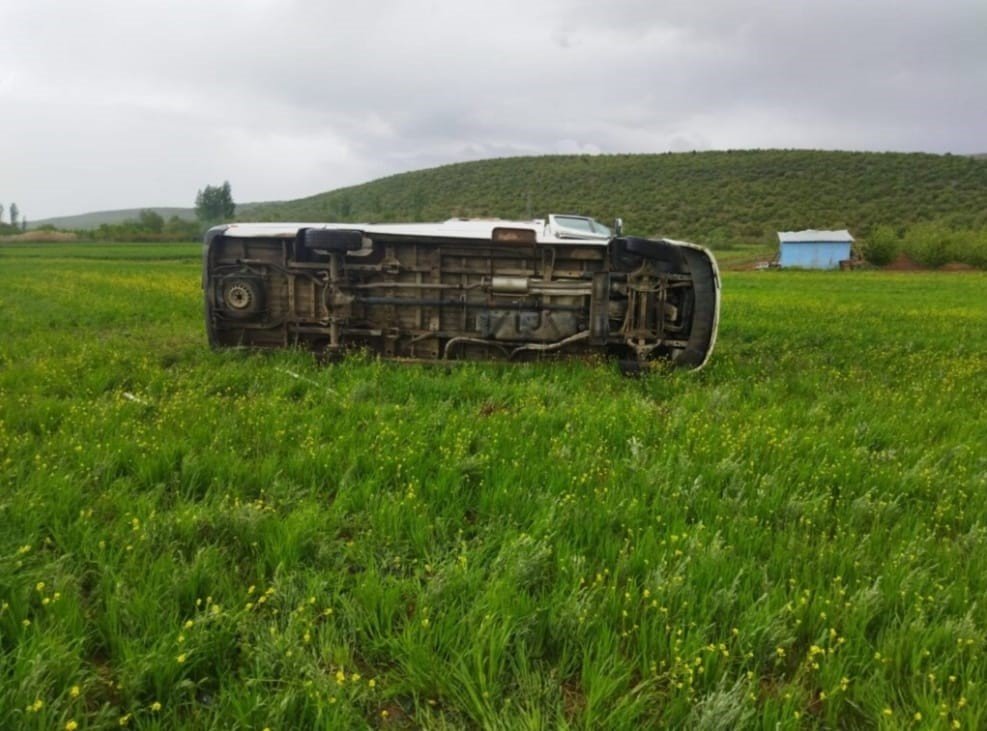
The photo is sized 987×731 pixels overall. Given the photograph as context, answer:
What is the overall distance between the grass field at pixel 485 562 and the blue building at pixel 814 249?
160ft

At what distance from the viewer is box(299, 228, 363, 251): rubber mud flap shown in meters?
7.21

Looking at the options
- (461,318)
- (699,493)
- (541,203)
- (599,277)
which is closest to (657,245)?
(599,277)

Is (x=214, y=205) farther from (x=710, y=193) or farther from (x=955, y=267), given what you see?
(x=955, y=267)

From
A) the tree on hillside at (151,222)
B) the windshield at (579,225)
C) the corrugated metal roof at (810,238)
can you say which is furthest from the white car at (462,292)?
the tree on hillside at (151,222)

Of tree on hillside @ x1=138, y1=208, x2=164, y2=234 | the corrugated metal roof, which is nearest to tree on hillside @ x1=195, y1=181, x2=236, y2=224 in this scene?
tree on hillside @ x1=138, y1=208, x2=164, y2=234

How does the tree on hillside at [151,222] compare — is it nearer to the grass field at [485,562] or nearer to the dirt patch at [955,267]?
the grass field at [485,562]

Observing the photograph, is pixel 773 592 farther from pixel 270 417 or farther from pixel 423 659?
pixel 270 417

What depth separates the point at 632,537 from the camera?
3197mm

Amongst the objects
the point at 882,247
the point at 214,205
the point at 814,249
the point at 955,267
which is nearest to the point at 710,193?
the point at 814,249

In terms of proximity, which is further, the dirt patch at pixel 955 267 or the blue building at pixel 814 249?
the blue building at pixel 814 249

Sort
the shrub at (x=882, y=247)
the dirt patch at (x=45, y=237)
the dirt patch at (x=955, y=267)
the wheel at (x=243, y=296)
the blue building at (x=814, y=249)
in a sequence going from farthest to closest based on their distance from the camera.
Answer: the dirt patch at (x=45, y=237)
the blue building at (x=814, y=249)
the shrub at (x=882, y=247)
the dirt patch at (x=955, y=267)
the wheel at (x=243, y=296)

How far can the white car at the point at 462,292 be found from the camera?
7223 millimetres

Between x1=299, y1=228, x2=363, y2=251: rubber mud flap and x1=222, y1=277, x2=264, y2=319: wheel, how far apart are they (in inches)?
39.6

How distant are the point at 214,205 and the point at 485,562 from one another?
9036 cm
